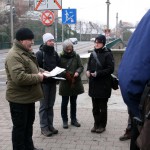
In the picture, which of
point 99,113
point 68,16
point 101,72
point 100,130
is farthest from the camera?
point 68,16

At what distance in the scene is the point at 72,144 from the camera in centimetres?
470

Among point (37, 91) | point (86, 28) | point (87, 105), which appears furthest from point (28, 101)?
point (86, 28)

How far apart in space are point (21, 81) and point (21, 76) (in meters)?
0.07

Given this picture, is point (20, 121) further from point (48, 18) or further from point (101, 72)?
point (48, 18)

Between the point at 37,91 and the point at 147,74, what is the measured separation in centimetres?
246

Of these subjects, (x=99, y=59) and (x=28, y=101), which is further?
(x=99, y=59)

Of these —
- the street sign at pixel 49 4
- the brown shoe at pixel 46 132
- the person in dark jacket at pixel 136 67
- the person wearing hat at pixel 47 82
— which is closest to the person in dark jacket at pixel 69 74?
the person wearing hat at pixel 47 82

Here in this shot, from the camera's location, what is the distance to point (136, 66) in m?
1.76

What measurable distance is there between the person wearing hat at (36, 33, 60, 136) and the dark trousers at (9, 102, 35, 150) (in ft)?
3.09

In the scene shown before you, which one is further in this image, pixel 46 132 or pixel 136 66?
pixel 46 132

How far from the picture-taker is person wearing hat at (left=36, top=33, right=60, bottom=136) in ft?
16.5

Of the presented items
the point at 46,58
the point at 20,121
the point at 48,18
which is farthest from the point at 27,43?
the point at 48,18

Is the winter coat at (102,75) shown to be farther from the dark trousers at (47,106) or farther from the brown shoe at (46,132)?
the brown shoe at (46,132)

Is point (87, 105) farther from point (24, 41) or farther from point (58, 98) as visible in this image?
point (24, 41)
